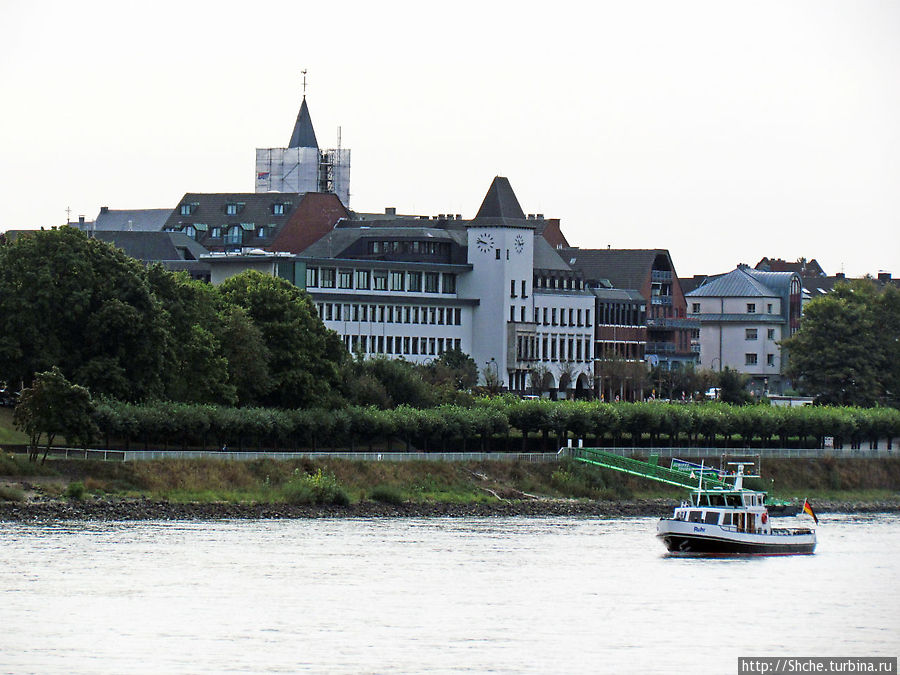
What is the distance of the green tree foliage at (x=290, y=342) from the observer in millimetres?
137625

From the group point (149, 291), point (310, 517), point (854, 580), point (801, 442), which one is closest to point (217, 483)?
point (310, 517)

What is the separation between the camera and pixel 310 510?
116 metres

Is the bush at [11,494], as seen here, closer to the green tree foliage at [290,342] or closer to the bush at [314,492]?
the bush at [314,492]

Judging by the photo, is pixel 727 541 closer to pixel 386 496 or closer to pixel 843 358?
pixel 386 496

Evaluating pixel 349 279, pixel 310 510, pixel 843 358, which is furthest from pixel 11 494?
pixel 843 358

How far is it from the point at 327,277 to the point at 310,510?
3153 inches

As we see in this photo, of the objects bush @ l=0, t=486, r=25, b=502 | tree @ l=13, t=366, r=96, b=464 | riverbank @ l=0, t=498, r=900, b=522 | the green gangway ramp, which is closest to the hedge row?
tree @ l=13, t=366, r=96, b=464

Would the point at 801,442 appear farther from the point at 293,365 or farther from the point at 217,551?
the point at 217,551

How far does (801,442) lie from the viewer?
16638 cm

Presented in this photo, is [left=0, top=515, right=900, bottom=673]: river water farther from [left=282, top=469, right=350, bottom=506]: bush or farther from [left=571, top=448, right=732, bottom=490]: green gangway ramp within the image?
[left=571, top=448, right=732, bottom=490]: green gangway ramp

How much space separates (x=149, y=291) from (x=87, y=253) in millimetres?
4920

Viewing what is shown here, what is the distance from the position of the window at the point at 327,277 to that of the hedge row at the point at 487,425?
42.3m

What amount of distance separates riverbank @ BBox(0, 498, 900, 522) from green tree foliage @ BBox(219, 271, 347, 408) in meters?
17.0

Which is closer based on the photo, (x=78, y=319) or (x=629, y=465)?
(x=78, y=319)
